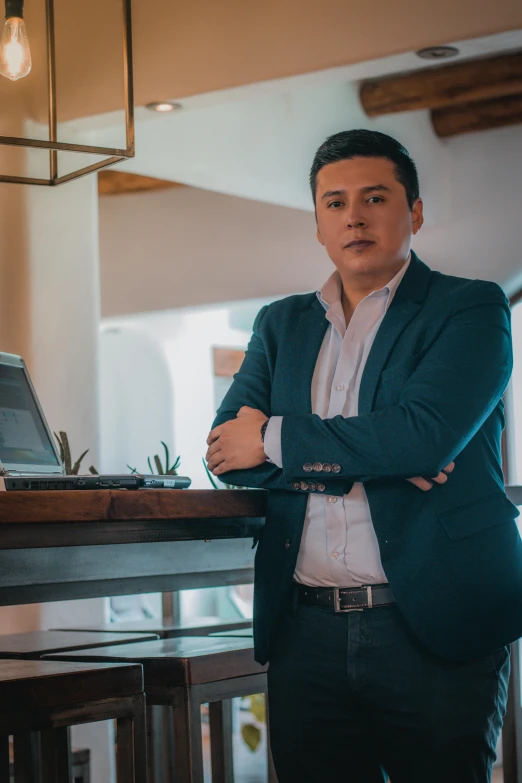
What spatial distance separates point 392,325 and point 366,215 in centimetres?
21

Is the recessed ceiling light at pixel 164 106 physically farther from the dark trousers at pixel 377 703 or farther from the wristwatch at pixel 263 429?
the dark trousers at pixel 377 703

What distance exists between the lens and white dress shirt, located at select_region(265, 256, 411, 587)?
5.46ft

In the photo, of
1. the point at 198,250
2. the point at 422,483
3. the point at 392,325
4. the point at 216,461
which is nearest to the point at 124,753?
the point at 216,461

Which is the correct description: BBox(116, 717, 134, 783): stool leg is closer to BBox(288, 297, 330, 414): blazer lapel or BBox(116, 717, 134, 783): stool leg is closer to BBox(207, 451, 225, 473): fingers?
BBox(207, 451, 225, 473): fingers

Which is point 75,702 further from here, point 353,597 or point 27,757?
point 27,757

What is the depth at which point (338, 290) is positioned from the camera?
1.93 m

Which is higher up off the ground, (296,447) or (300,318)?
(300,318)

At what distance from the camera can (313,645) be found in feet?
5.52

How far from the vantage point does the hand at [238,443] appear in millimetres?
1750

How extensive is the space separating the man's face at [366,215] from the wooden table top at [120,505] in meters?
0.46

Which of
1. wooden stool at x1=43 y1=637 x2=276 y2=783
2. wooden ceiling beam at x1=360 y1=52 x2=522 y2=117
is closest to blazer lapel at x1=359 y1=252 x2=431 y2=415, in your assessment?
wooden stool at x1=43 y1=637 x2=276 y2=783

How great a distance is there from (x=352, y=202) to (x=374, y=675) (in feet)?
2.56

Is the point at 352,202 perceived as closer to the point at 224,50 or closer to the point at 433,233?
the point at 224,50

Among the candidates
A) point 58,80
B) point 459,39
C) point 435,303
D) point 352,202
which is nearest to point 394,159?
point 352,202
